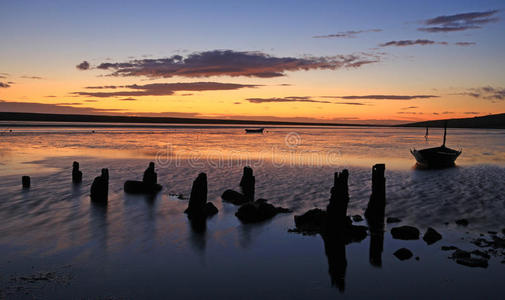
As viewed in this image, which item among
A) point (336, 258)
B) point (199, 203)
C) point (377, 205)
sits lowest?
point (336, 258)

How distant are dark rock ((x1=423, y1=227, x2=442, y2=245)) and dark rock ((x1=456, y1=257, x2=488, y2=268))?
1693 millimetres

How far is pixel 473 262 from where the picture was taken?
10984mm

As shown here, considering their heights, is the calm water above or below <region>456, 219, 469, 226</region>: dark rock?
below

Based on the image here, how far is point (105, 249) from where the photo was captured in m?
12.1

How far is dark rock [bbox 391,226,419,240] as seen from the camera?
13.5 meters

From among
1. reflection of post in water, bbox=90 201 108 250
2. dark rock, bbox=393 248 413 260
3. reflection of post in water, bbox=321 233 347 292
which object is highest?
dark rock, bbox=393 248 413 260

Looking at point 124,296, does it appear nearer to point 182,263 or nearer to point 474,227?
point 182,263

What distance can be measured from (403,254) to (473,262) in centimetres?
196

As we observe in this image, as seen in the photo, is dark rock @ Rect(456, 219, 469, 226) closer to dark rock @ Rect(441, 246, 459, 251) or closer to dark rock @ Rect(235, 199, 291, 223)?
dark rock @ Rect(441, 246, 459, 251)

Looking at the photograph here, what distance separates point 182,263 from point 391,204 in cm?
1246

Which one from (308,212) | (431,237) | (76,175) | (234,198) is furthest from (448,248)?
(76,175)

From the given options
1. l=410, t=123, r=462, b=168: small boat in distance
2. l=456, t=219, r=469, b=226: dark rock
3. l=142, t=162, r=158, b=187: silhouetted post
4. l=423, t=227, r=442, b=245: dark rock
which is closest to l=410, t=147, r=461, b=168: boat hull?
l=410, t=123, r=462, b=168: small boat in distance

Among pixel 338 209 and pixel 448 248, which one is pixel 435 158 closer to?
pixel 448 248

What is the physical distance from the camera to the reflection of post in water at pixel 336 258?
10.3 metres
